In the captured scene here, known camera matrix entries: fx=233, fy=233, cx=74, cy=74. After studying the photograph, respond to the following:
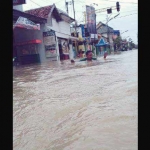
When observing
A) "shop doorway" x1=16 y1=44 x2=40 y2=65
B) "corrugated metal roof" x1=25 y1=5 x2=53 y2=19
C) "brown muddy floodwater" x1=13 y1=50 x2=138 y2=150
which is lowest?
"brown muddy floodwater" x1=13 y1=50 x2=138 y2=150

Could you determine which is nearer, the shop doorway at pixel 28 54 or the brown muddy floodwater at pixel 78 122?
the brown muddy floodwater at pixel 78 122

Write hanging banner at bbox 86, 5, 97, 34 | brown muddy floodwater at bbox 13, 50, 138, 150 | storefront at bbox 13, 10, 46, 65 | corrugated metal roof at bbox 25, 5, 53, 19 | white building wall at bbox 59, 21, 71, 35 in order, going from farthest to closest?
hanging banner at bbox 86, 5, 97, 34 → white building wall at bbox 59, 21, 71, 35 → corrugated metal roof at bbox 25, 5, 53, 19 → storefront at bbox 13, 10, 46, 65 → brown muddy floodwater at bbox 13, 50, 138, 150

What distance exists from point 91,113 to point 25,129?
3.06 feet

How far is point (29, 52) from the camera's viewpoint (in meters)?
19.8

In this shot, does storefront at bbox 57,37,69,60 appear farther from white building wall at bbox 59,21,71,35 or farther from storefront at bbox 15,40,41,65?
storefront at bbox 15,40,41,65

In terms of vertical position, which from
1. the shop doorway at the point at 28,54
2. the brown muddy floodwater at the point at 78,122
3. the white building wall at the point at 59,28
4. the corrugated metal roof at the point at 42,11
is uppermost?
the corrugated metal roof at the point at 42,11

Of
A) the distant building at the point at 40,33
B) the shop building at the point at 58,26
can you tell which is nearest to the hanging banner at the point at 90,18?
the shop building at the point at 58,26

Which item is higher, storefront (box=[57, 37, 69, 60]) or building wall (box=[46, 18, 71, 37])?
building wall (box=[46, 18, 71, 37])

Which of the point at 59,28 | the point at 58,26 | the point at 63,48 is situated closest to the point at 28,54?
the point at 63,48

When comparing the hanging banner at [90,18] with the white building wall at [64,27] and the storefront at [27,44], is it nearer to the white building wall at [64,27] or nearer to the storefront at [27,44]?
the white building wall at [64,27]

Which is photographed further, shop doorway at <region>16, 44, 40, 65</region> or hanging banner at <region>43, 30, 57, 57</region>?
hanging banner at <region>43, 30, 57, 57</region>

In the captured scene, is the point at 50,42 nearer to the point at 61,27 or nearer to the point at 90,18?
the point at 61,27

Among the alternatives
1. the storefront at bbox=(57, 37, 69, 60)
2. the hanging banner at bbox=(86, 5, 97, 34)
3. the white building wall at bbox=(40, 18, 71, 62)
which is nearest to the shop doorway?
the white building wall at bbox=(40, 18, 71, 62)
